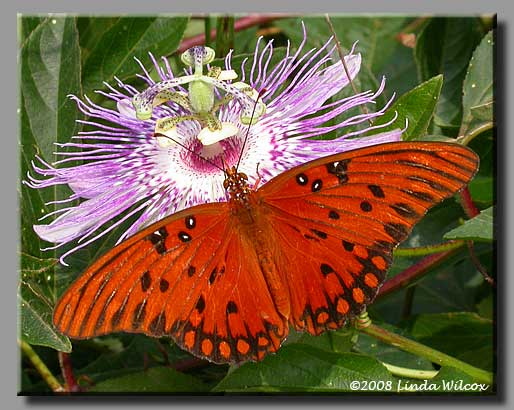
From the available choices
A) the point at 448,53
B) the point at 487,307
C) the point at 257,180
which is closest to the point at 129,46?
the point at 257,180

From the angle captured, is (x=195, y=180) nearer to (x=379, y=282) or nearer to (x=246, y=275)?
(x=246, y=275)

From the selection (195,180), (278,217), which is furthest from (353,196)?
(195,180)

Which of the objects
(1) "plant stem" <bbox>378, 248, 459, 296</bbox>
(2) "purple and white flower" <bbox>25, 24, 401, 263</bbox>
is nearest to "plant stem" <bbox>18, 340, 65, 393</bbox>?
(2) "purple and white flower" <bbox>25, 24, 401, 263</bbox>

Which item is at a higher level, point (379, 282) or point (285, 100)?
point (285, 100)

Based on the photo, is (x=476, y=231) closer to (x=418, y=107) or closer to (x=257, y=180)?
(x=418, y=107)

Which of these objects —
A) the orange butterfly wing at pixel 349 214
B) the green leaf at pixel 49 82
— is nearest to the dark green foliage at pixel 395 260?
the green leaf at pixel 49 82
